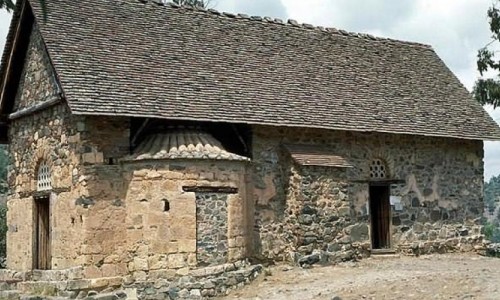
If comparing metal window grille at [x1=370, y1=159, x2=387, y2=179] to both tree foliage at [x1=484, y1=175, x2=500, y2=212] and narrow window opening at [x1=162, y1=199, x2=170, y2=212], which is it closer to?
narrow window opening at [x1=162, y1=199, x2=170, y2=212]

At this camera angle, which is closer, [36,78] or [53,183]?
[53,183]

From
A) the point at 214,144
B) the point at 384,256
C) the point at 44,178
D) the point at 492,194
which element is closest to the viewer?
the point at 214,144

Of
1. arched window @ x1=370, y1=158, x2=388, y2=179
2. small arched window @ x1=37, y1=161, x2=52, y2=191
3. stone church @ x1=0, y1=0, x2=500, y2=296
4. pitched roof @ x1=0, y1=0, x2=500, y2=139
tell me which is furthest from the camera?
arched window @ x1=370, y1=158, x2=388, y2=179

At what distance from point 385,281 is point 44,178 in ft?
28.8

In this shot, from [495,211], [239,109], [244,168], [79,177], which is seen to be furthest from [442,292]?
[495,211]

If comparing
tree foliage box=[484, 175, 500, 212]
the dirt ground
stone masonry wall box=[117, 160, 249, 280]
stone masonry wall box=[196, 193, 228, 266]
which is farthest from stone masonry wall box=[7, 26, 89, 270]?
tree foliage box=[484, 175, 500, 212]

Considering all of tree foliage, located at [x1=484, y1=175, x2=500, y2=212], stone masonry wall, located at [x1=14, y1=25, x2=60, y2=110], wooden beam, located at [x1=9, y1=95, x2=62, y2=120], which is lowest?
tree foliage, located at [x1=484, y1=175, x2=500, y2=212]

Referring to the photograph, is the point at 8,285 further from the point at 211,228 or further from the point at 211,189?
the point at 211,189

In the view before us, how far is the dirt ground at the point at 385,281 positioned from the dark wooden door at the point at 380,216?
2.81ft

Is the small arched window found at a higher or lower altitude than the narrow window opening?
higher

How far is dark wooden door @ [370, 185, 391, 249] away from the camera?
830 inches

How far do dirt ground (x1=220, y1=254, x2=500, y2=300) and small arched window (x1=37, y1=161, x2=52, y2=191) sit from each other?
5500 mm

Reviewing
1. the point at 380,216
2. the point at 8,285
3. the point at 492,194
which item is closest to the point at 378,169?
the point at 380,216

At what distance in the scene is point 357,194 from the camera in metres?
20.2
